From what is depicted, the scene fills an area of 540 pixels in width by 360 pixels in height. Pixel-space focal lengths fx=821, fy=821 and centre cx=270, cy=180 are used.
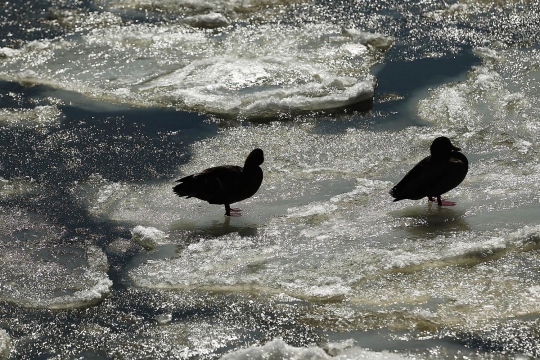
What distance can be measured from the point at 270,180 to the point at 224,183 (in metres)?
0.86

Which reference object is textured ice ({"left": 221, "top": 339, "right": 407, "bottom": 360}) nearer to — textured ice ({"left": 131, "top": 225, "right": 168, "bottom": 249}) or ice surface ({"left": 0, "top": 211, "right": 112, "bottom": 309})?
ice surface ({"left": 0, "top": 211, "right": 112, "bottom": 309})

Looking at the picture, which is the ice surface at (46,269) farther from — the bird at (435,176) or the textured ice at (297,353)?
the bird at (435,176)

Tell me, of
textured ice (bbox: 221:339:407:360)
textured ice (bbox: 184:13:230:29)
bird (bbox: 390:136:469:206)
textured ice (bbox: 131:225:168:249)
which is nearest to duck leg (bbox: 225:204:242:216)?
textured ice (bbox: 131:225:168:249)

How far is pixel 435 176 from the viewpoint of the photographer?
23.4 feet

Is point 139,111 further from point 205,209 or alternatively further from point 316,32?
point 316,32

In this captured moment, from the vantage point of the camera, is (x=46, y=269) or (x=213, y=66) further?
(x=213, y=66)

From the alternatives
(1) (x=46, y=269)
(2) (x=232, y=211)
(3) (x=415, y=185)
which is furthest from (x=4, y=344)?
(3) (x=415, y=185)

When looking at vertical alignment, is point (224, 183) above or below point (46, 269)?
above

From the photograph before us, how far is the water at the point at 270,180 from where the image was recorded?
5.56 metres

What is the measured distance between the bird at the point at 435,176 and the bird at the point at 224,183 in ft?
4.02

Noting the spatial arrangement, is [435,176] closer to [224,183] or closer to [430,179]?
[430,179]

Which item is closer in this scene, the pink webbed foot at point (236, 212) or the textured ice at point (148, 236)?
the textured ice at point (148, 236)

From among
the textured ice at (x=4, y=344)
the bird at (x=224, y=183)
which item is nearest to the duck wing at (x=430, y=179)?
the bird at (x=224, y=183)

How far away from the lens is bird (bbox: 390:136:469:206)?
712cm
